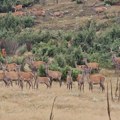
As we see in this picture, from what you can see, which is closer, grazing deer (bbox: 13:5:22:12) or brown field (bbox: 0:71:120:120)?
brown field (bbox: 0:71:120:120)

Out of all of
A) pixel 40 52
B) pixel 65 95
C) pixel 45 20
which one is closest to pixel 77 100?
pixel 65 95

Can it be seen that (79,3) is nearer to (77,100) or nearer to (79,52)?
(79,52)

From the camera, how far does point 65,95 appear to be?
865 inches

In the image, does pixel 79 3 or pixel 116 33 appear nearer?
pixel 116 33

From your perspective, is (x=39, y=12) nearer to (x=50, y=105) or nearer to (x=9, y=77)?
(x=9, y=77)

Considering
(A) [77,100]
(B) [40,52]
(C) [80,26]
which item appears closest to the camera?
(A) [77,100]

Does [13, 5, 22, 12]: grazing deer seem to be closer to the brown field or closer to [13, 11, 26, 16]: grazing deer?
[13, 11, 26, 16]: grazing deer

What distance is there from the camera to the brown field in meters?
18.7

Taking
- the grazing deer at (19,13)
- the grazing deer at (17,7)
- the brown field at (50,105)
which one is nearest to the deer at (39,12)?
the grazing deer at (19,13)

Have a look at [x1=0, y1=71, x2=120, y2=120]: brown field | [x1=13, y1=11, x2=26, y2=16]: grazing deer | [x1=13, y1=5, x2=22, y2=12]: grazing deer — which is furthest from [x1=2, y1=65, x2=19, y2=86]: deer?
[x1=13, y1=5, x2=22, y2=12]: grazing deer

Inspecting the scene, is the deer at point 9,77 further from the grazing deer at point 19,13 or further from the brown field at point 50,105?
the grazing deer at point 19,13

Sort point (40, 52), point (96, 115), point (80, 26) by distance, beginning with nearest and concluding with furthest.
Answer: point (96, 115) → point (40, 52) → point (80, 26)

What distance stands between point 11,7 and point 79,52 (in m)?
29.8

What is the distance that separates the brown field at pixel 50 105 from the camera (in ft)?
61.4
